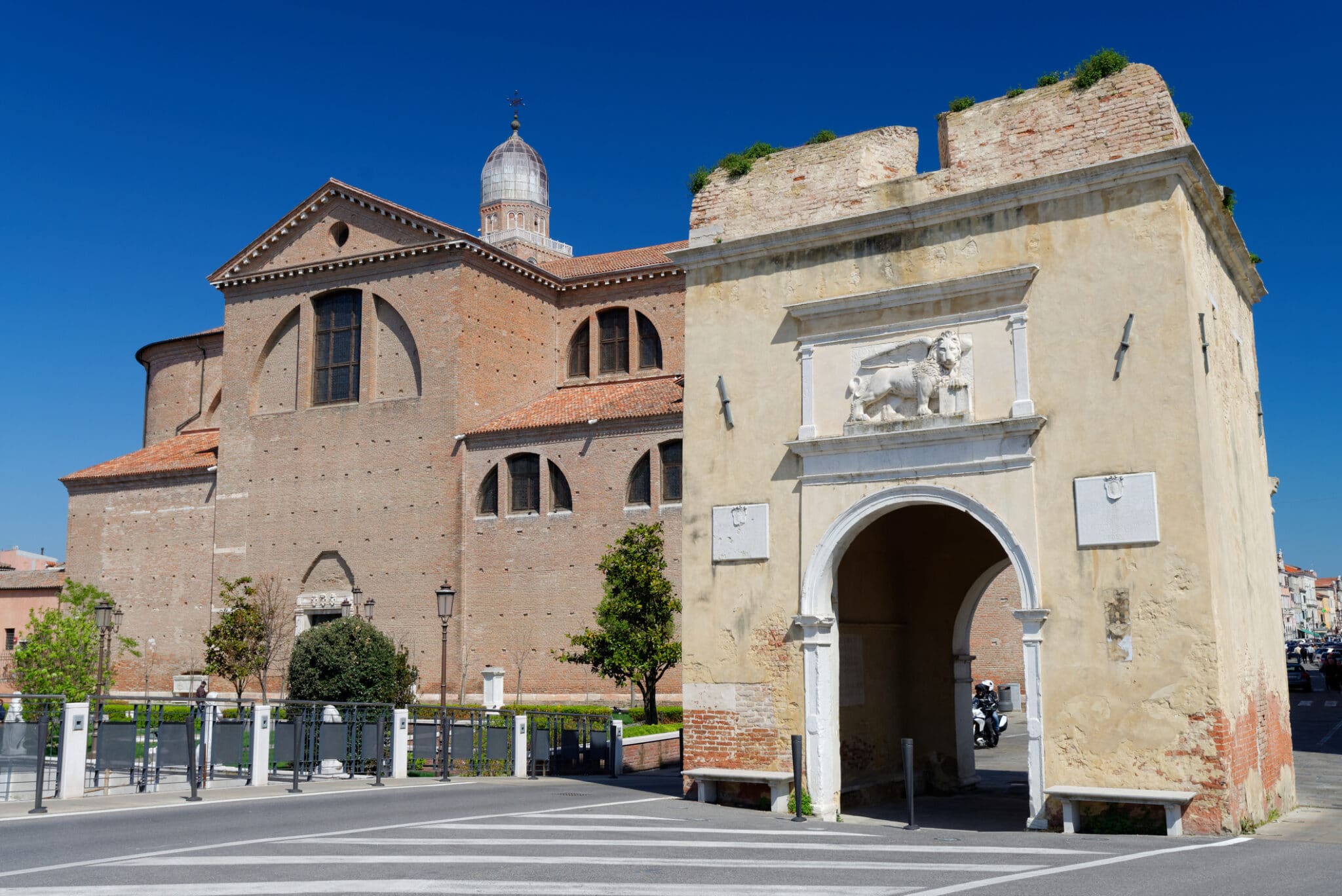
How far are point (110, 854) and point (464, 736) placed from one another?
883cm

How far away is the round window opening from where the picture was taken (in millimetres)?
38125

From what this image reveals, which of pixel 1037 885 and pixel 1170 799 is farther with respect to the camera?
pixel 1170 799

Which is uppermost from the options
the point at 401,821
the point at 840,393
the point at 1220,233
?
the point at 1220,233

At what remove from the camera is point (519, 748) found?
19297mm

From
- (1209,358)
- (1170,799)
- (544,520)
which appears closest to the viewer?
(1170,799)

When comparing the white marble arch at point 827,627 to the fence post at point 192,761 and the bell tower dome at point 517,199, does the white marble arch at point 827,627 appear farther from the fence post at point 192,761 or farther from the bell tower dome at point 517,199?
the bell tower dome at point 517,199

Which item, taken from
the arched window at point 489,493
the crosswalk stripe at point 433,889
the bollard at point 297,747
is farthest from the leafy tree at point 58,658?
the crosswalk stripe at point 433,889

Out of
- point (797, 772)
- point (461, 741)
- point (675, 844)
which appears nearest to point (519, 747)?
point (461, 741)

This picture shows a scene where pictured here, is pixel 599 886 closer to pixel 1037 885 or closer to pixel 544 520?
pixel 1037 885

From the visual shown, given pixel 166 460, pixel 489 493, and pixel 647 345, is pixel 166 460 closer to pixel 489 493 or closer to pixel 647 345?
pixel 489 493

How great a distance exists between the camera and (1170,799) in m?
10.9

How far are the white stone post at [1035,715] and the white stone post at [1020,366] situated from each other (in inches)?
81.9

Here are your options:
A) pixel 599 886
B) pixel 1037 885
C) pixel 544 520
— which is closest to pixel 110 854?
pixel 599 886

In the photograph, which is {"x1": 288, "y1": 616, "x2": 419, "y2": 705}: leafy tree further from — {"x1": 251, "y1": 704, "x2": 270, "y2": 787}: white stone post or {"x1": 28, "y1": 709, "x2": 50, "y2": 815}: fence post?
{"x1": 28, "y1": 709, "x2": 50, "y2": 815}: fence post
